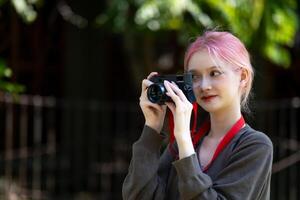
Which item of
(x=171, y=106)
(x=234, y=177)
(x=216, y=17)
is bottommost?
(x=234, y=177)

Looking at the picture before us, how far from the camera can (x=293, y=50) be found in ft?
24.0

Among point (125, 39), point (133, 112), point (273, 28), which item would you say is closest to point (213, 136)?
point (273, 28)

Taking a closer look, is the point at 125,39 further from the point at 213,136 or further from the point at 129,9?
the point at 213,136

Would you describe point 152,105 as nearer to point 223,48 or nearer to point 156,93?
point 156,93

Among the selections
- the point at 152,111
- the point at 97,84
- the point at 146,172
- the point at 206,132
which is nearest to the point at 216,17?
the point at 206,132

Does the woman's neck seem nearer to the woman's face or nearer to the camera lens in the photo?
the woman's face

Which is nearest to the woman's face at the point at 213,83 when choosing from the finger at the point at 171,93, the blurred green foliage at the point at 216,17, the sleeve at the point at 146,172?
the finger at the point at 171,93

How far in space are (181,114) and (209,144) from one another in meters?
0.23

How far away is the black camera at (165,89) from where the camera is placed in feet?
6.73

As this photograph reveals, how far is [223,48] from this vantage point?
6.83 ft

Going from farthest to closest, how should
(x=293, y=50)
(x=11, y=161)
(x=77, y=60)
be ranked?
(x=77, y=60) < (x=293, y=50) < (x=11, y=161)

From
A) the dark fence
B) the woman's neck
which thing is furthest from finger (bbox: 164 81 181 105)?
the dark fence

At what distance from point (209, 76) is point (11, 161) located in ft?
15.3

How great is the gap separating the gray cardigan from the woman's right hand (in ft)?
0.08
